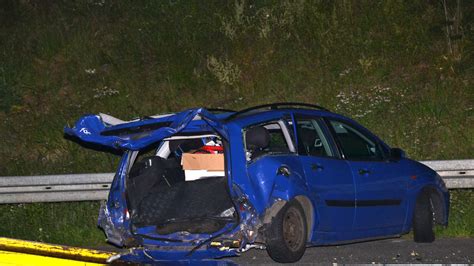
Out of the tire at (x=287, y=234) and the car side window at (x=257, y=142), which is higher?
the car side window at (x=257, y=142)

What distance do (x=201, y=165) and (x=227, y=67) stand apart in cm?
853

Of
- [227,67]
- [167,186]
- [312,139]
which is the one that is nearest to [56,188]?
[167,186]

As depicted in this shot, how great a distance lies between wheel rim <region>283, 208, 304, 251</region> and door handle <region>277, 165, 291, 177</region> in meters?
0.33

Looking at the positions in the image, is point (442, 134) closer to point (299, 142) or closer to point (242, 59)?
point (242, 59)

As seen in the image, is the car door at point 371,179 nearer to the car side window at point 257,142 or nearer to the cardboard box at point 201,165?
the car side window at point 257,142

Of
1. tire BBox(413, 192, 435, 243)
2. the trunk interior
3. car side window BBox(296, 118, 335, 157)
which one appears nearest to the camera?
the trunk interior

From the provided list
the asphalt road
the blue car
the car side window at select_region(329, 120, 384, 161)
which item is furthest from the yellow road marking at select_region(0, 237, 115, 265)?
the car side window at select_region(329, 120, 384, 161)

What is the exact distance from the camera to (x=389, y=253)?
9898mm

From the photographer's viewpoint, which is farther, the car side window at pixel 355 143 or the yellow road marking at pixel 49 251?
the car side window at pixel 355 143

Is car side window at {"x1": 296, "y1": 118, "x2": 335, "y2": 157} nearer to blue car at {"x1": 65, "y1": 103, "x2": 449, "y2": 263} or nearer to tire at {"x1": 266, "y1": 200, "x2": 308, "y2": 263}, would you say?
blue car at {"x1": 65, "y1": 103, "x2": 449, "y2": 263}

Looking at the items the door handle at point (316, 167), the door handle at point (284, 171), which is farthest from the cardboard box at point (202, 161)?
the door handle at point (316, 167)

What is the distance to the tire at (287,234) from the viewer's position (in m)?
8.28

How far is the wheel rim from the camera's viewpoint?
846cm

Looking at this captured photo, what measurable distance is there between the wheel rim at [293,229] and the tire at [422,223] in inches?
92.7
